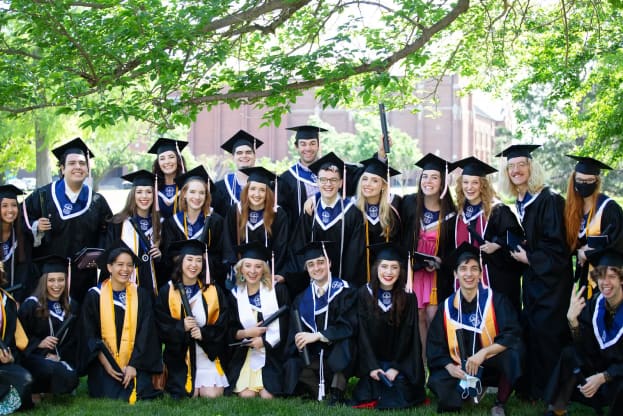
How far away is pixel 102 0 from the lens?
7691 millimetres

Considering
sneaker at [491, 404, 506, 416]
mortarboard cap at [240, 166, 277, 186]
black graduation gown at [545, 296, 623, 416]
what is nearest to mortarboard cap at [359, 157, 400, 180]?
mortarboard cap at [240, 166, 277, 186]

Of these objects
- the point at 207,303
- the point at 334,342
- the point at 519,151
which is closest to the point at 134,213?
the point at 207,303

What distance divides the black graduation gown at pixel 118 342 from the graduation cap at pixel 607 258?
135 inches

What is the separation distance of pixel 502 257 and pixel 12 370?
3.88 metres

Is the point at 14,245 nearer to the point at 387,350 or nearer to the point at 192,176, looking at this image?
the point at 192,176

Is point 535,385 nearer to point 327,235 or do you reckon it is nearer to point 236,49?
point 327,235

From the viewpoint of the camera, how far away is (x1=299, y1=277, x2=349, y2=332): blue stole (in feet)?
21.2

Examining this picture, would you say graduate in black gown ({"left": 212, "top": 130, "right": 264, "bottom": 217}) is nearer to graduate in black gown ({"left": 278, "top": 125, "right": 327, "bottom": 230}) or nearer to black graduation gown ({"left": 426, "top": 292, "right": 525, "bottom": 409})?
graduate in black gown ({"left": 278, "top": 125, "right": 327, "bottom": 230})

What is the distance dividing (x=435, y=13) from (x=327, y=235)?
122 inches

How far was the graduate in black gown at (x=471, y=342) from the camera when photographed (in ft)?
18.9

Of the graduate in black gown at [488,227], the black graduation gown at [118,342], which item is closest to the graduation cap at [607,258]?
the graduate in black gown at [488,227]

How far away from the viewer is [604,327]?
5.53 metres

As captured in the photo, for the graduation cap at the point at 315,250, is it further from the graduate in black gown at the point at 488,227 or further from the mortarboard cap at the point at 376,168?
the graduate in black gown at the point at 488,227

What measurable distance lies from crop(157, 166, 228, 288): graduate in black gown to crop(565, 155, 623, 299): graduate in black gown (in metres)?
2.94
